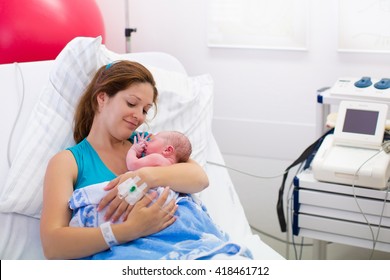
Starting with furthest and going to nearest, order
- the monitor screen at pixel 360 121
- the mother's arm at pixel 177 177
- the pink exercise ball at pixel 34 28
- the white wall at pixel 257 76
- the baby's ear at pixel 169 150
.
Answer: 1. the white wall at pixel 257 76
2. the pink exercise ball at pixel 34 28
3. the monitor screen at pixel 360 121
4. the baby's ear at pixel 169 150
5. the mother's arm at pixel 177 177

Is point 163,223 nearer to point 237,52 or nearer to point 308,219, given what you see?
point 308,219

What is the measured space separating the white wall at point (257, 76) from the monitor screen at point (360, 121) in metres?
0.69

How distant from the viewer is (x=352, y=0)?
2.41 metres

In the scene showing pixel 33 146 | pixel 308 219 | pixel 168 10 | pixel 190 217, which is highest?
pixel 168 10

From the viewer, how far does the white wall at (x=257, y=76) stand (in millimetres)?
2520

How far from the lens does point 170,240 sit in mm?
1421

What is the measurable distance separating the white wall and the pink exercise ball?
0.69 metres

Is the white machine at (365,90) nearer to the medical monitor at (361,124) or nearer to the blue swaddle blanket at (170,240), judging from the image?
the medical monitor at (361,124)

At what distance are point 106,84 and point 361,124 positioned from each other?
2.71 ft

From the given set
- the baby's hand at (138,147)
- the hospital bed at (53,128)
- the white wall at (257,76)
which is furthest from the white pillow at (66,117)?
the white wall at (257,76)

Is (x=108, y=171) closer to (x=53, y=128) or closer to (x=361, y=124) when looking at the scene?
(x=53, y=128)
